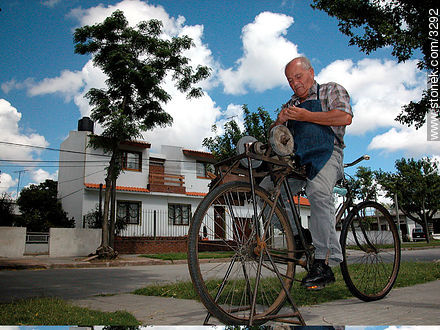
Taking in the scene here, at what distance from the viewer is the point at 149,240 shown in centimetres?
2242

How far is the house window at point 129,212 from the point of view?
25250 mm

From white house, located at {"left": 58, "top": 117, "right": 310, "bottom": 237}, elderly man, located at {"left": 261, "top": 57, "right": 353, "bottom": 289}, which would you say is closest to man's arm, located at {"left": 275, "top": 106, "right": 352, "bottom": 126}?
elderly man, located at {"left": 261, "top": 57, "right": 353, "bottom": 289}

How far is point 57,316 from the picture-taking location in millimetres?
2740

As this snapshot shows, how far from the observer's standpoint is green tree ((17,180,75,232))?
68.1 feet

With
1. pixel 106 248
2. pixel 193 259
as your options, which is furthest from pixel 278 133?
pixel 106 248

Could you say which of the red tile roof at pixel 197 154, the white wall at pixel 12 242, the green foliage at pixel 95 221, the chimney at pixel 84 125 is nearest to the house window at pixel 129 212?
the green foliage at pixel 95 221

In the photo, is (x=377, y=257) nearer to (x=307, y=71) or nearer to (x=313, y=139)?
(x=313, y=139)

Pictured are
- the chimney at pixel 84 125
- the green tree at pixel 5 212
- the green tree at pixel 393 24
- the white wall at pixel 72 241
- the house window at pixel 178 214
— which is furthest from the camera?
the chimney at pixel 84 125

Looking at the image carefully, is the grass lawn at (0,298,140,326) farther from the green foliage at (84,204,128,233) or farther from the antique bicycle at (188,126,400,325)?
the green foliage at (84,204,128,233)

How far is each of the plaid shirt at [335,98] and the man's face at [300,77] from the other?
49 millimetres

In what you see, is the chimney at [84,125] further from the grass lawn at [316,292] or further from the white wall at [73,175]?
the grass lawn at [316,292]

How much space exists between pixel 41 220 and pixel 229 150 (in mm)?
11610

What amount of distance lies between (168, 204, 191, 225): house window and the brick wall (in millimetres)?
3343

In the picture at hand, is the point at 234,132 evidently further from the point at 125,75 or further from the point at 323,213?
the point at 323,213
